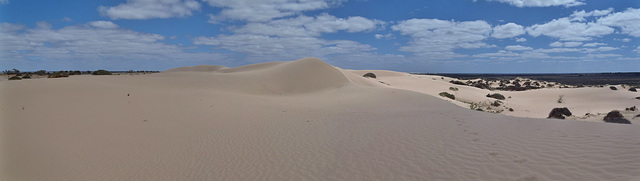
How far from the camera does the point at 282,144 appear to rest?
7199 millimetres

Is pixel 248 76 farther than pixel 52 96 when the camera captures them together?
Yes

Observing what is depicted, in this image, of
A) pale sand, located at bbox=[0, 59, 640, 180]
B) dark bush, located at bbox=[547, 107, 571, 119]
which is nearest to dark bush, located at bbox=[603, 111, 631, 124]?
dark bush, located at bbox=[547, 107, 571, 119]

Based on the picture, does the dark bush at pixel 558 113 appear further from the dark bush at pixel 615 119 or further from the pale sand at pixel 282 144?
the pale sand at pixel 282 144

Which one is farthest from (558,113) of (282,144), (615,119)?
(282,144)

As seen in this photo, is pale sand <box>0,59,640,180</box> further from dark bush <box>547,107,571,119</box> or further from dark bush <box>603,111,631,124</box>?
dark bush <box>547,107,571,119</box>

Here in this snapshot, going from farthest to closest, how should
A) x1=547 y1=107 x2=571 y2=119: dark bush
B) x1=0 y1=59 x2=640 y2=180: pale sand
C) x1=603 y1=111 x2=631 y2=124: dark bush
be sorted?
x1=547 y1=107 x2=571 y2=119: dark bush, x1=603 y1=111 x2=631 y2=124: dark bush, x1=0 y1=59 x2=640 y2=180: pale sand

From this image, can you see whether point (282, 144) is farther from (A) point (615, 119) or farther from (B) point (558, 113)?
(B) point (558, 113)

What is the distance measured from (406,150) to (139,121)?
281 inches

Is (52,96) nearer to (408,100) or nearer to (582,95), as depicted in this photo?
(408,100)

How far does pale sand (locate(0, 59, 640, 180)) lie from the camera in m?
5.17

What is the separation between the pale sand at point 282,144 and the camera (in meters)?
5.17

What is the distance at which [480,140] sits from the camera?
688 centimetres

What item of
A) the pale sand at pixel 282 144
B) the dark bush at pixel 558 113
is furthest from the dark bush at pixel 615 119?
the pale sand at pixel 282 144

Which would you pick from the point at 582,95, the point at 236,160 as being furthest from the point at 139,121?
the point at 582,95
